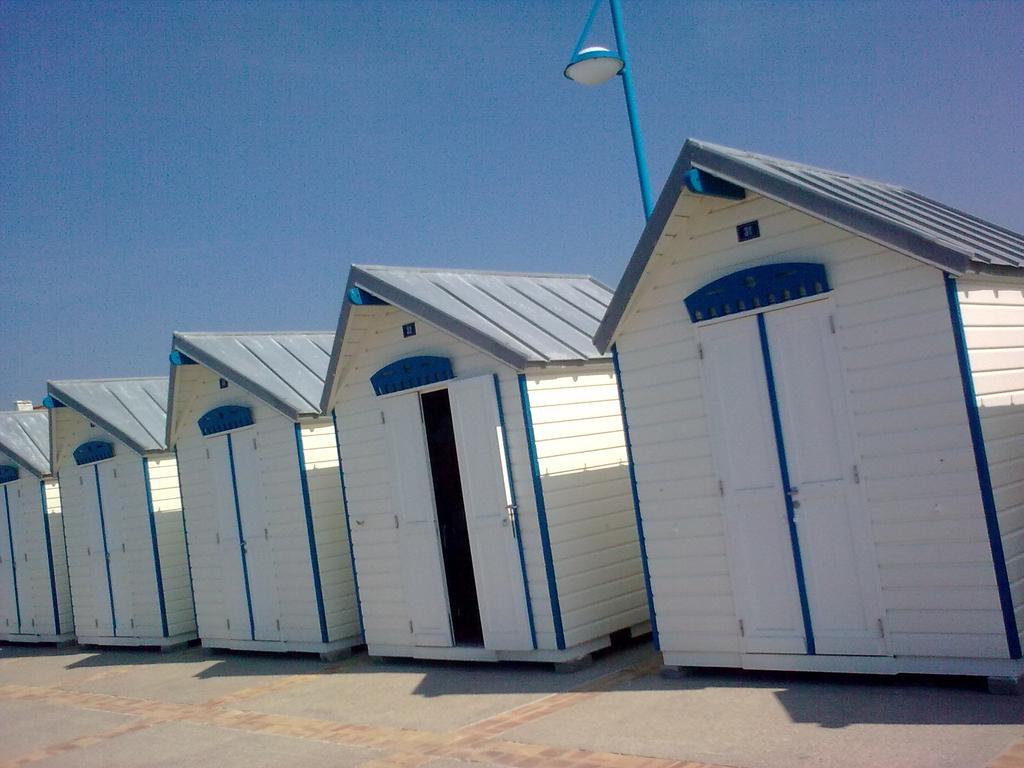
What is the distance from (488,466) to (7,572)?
12.5 meters

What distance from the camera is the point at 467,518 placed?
9852 mm

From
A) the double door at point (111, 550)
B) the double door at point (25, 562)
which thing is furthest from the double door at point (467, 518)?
the double door at point (25, 562)

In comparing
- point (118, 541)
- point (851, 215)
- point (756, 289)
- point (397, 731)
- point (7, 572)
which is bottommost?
point (397, 731)

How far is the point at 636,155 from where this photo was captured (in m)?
10.6

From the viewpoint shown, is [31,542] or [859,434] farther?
[31,542]

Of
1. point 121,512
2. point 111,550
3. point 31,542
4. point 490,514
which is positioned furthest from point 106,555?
point 490,514

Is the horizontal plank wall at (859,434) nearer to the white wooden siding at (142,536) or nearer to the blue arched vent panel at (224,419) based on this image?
the blue arched vent panel at (224,419)

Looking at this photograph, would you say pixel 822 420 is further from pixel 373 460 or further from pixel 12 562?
pixel 12 562

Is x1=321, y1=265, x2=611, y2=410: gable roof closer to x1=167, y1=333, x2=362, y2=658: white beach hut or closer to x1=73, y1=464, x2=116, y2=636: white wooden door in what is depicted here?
x1=167, y1=333, x2=362, y2=658: white beach hut

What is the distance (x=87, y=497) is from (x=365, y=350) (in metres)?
7.07

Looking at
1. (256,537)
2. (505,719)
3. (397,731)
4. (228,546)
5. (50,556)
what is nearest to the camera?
(505,719)

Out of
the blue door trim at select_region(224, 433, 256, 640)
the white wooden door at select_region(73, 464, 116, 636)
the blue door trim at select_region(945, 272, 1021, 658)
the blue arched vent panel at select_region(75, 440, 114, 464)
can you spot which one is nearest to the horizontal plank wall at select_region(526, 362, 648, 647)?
the blue door trim at select_region(945, 272, 1021, 658)

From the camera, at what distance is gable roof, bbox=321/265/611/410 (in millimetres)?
9490

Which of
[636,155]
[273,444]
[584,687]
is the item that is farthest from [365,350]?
[584,687]
